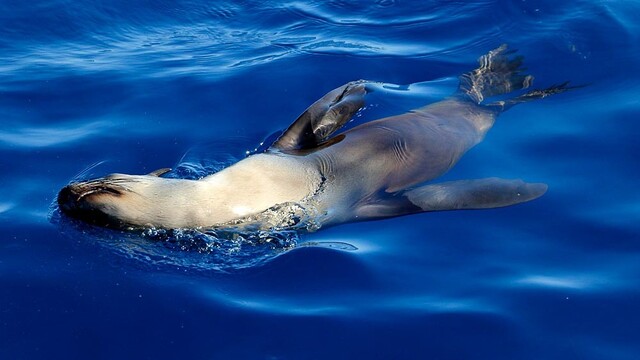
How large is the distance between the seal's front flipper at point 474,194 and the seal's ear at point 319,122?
100cm

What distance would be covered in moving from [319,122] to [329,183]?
771 mm

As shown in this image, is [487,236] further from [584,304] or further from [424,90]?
[424,90]

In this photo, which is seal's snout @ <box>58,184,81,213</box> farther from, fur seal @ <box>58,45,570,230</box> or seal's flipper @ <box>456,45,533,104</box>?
seal's flipper @ <box>456,45,533,104</box>

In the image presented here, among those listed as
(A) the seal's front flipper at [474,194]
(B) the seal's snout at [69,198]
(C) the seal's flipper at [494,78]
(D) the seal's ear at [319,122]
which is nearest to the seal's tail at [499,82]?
(C) the seal's flipper at [494,78]

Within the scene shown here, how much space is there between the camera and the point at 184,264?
5797mm

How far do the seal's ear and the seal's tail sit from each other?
113 centimetres

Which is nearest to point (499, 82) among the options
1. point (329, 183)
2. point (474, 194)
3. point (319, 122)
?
point (319, 122)

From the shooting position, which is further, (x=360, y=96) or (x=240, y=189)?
(x=360, y=96)

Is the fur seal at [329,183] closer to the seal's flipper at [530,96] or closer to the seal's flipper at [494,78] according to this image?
the seal's flipper at [530,96]

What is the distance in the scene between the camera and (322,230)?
6379 mm

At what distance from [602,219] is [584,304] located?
109 centimetres

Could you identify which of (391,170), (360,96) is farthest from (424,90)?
(391,170)

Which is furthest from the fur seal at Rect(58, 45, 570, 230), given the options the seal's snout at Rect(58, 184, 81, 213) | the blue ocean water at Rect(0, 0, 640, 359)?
the blue ocean water at Rect(0, 0, 640, 359)

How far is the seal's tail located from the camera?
8.09 m
